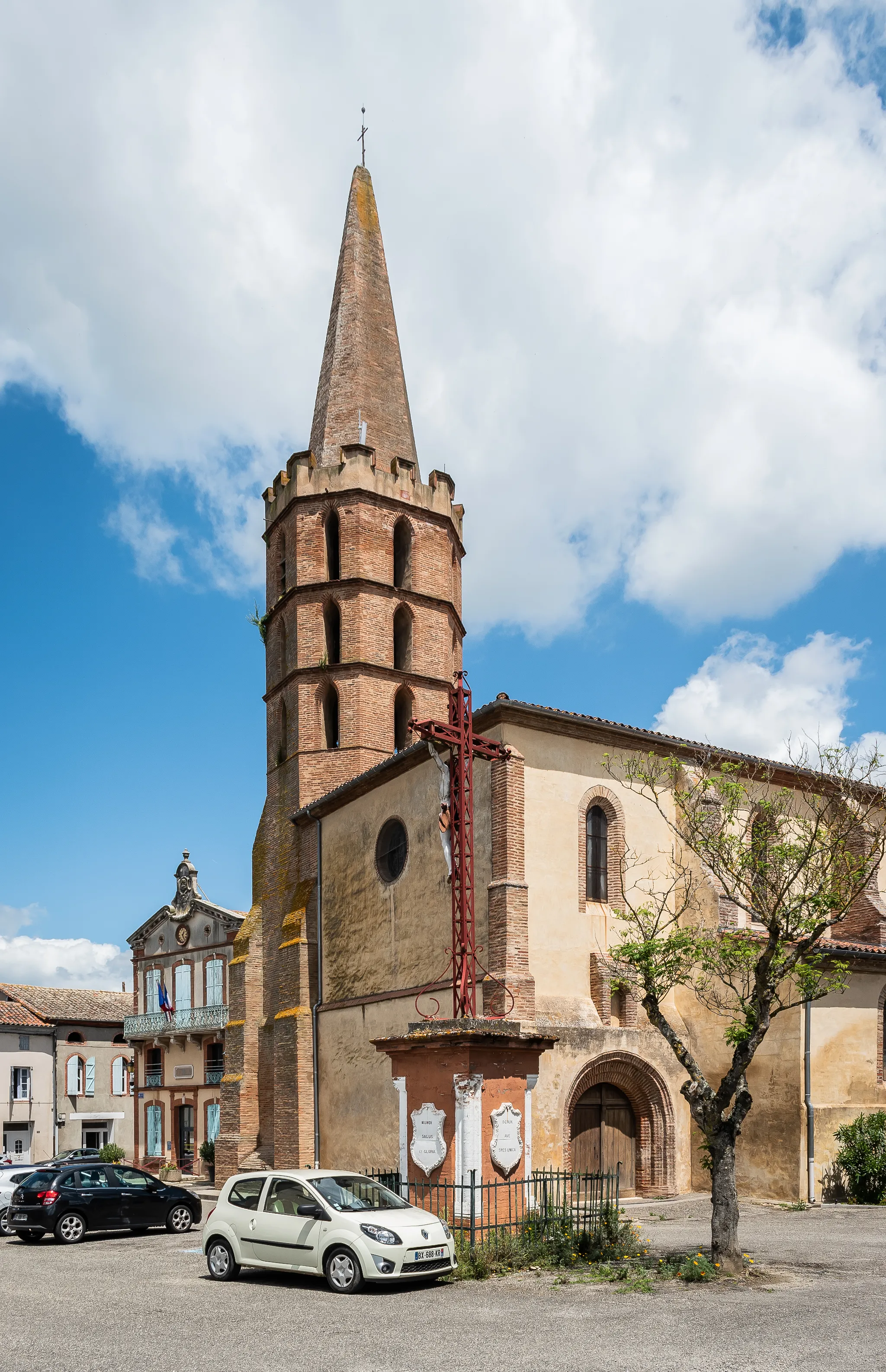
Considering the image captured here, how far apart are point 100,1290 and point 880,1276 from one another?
28.5 feet

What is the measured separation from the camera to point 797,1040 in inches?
869

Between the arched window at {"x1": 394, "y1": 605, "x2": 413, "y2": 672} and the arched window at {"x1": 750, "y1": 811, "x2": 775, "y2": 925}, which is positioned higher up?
the arched window at {"x1": 394, "y1": 605, "x2": 413, "y2": 672}

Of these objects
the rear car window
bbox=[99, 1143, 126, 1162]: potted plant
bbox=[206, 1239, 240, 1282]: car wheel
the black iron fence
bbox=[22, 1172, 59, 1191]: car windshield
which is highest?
the rear car window

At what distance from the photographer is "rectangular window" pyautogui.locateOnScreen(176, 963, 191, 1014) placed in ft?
139

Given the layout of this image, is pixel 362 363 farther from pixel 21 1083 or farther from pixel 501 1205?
pixel 21 1083

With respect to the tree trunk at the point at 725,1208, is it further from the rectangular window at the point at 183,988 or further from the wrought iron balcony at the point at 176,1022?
the rectangular window at the point at 183,988

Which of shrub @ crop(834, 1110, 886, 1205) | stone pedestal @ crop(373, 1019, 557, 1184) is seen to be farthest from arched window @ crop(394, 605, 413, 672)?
stone pedestal @ crop(373, 1019, 557, 1184)

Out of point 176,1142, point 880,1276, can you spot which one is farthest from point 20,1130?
point 880,1276

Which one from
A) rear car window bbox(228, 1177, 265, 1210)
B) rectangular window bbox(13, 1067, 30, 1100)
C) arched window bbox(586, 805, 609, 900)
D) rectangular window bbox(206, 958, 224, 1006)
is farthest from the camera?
rectangular window bbox(13, 1067, 30, 1100)

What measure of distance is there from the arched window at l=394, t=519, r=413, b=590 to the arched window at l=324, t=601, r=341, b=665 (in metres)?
1.92

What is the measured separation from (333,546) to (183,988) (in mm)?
19192

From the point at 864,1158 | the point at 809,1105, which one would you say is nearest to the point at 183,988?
the point at 809,1105

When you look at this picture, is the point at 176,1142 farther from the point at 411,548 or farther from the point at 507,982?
the point at 507,982

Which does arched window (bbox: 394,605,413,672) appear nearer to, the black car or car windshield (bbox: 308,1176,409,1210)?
the black car
